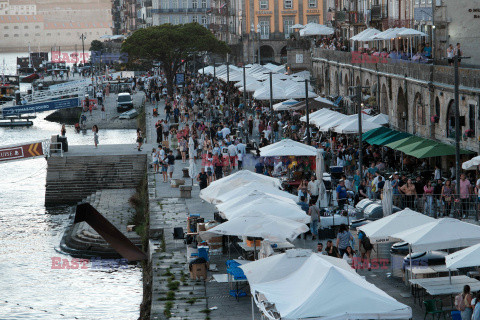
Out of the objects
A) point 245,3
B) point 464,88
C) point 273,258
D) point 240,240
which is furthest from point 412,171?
point 245,3

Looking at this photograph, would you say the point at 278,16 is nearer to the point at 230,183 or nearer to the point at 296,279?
the point at 230,183

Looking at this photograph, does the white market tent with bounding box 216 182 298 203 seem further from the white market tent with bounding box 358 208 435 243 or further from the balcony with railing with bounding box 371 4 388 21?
the balcony with railing with bounding box 371 4 388 21

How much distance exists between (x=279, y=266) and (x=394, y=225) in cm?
419

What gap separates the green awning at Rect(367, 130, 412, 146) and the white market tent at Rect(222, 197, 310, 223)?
13787 millimetres

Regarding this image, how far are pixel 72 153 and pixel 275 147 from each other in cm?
1612

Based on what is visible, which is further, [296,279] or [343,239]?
[343,239]

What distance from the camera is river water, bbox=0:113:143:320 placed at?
26500 mm

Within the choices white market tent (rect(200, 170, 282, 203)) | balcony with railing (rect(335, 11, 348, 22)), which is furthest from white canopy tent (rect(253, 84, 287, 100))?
white market tent (rect(200, 170, 282, 203))

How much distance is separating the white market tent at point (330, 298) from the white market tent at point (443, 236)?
3.52 metres

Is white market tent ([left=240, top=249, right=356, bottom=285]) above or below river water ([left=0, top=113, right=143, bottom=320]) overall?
above

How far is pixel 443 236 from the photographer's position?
60.4 ft

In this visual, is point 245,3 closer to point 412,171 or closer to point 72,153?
point 72,153

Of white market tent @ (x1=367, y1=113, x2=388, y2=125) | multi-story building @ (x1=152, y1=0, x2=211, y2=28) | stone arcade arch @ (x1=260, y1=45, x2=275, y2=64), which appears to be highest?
multi-story building @ (x1=152, y1=0, x2=211, y2=28)

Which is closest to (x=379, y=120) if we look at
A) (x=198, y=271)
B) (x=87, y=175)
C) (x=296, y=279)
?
(x=87, y=175)
